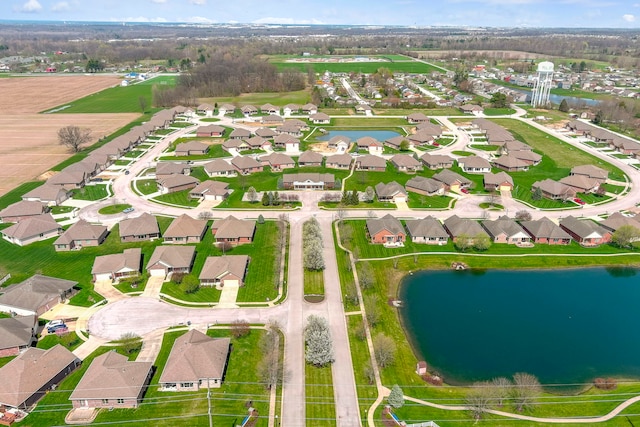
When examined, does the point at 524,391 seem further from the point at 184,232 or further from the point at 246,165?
the point at 246,165

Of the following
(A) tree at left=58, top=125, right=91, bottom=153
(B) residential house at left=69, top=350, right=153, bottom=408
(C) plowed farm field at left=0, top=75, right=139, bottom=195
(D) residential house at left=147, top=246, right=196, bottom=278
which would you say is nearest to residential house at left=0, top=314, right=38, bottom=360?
(B) residential house at left=69, top=350, right=153, bottom=408

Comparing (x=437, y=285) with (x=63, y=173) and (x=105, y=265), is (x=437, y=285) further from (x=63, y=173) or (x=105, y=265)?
(x=63, y=173)

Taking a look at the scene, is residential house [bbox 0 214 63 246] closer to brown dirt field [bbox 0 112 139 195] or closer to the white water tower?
brown dirt field [bbox 0 112 139 195]

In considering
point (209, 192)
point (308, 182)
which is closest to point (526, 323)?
point (308, 182)

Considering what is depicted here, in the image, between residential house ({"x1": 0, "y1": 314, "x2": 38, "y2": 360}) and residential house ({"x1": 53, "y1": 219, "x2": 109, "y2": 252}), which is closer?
residential house ({"x1": 0, "y1": 314, "x2": 38, "y2": 360})

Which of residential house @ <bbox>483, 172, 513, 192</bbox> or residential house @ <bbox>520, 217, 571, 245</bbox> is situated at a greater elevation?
residential house @ <bbox>483, 172, 513, 192</bbox>

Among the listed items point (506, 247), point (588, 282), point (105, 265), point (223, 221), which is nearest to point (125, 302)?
point (105, 265)
